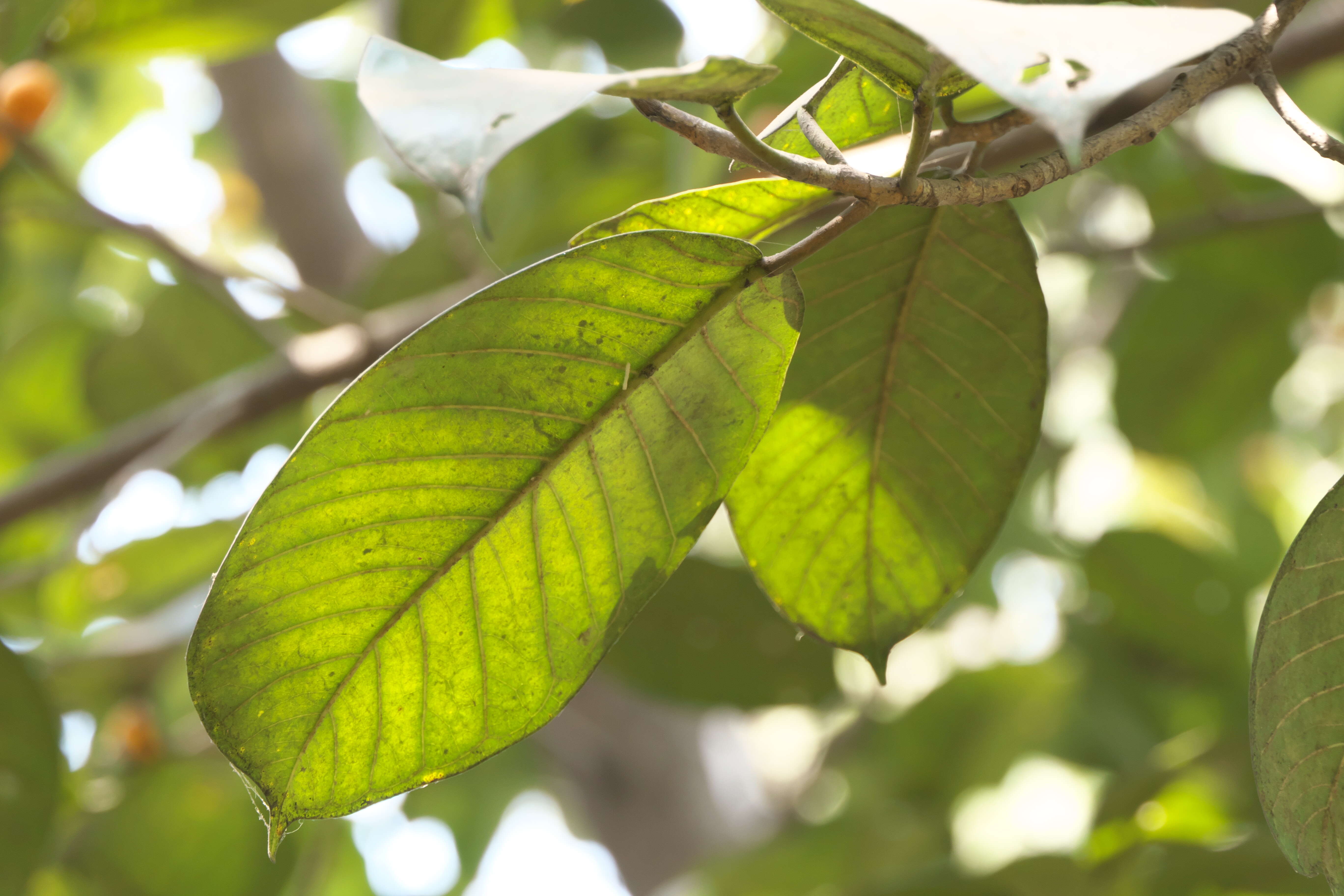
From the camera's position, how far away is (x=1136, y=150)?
120 centimetres

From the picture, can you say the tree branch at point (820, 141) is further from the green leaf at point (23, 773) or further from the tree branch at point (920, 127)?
the green leaf at point (23, 773)

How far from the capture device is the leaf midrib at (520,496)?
0.37 meters

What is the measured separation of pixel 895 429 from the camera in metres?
0.50

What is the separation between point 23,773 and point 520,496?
2.19ft

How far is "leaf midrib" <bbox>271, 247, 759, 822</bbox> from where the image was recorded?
1.22ft

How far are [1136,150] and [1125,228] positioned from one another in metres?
0.59

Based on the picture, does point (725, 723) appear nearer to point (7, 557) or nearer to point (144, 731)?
point (144, 731)

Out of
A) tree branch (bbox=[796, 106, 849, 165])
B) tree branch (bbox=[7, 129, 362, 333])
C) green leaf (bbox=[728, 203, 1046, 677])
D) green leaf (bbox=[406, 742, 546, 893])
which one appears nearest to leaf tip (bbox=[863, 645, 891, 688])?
green leaf (bbox=[728, 203, 1046, 677])

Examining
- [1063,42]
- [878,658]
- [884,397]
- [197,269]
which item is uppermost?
[1063,42]

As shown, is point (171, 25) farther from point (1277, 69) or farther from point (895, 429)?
point (1277, 69)

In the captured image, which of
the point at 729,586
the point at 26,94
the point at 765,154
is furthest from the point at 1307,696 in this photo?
the point at 26,94

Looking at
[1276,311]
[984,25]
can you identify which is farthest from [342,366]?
[1276,311]

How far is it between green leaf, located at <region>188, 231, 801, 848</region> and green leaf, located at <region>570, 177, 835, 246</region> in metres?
0.04

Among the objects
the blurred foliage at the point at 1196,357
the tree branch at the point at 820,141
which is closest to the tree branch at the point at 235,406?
the tree branch at the point at 820,141
